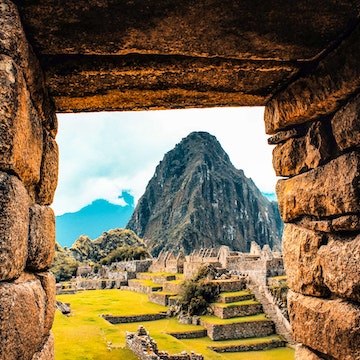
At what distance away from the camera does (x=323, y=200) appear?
11.8ft

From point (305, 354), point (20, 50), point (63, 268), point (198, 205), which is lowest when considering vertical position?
point (305, 354)

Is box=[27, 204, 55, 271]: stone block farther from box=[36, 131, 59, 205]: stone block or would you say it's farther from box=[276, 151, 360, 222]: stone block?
box=[276, 151, 360, 222]: stone block

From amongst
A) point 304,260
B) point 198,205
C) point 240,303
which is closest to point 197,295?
point 240,303

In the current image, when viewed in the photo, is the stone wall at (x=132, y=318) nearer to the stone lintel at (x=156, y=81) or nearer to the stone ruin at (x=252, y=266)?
the stone ruin at (x=252, y=266)

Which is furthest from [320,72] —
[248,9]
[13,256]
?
[13,256]

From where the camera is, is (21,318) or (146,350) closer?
(21,318)

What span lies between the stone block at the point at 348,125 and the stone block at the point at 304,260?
809 mm

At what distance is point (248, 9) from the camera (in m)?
2.89

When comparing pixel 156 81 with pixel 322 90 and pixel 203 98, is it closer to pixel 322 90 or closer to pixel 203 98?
pixel 203 98

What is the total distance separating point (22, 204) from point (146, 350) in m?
12.7

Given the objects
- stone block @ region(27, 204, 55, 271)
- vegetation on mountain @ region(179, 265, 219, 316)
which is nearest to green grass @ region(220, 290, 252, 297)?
vegetation on mountain @ region(179, 265, 219, 316)

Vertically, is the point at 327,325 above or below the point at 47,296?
below

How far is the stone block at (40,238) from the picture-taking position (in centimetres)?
309

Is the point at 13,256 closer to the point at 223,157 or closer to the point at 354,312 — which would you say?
the point at 354,312
